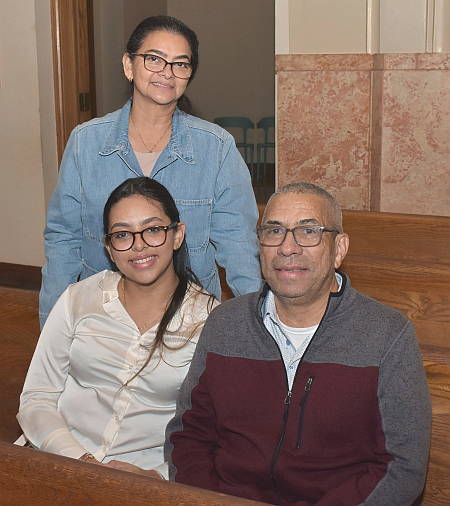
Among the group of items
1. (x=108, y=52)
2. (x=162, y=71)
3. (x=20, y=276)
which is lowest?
(x=20, y=276)

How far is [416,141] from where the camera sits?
13.1 ft

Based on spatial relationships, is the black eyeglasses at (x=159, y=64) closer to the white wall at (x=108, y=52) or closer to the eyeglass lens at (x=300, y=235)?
the eyeglass lens at (x=300, y=235)

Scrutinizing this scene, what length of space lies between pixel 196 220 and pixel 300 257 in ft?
1.89

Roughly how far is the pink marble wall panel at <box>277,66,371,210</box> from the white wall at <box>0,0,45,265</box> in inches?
60.9

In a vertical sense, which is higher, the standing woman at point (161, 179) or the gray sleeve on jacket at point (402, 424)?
the standing woman at point (161, 179)

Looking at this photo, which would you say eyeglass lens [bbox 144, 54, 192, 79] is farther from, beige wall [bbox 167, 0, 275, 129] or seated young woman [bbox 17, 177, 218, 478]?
beige wall [bbox 167, 0, 275, 129]

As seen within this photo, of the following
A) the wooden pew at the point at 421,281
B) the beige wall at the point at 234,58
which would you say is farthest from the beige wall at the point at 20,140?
the beige wall at the point at 234,58

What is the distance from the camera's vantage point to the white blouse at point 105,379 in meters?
1.80

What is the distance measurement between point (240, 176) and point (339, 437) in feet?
3.01

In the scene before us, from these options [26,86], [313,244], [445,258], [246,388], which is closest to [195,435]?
[246,388]

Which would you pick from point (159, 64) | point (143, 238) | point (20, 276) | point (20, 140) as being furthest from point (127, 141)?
point (20, 276)

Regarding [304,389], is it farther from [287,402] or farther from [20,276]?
[20,276]

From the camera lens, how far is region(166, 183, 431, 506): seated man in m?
1.43

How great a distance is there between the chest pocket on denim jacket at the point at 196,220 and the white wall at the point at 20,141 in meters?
2.53
